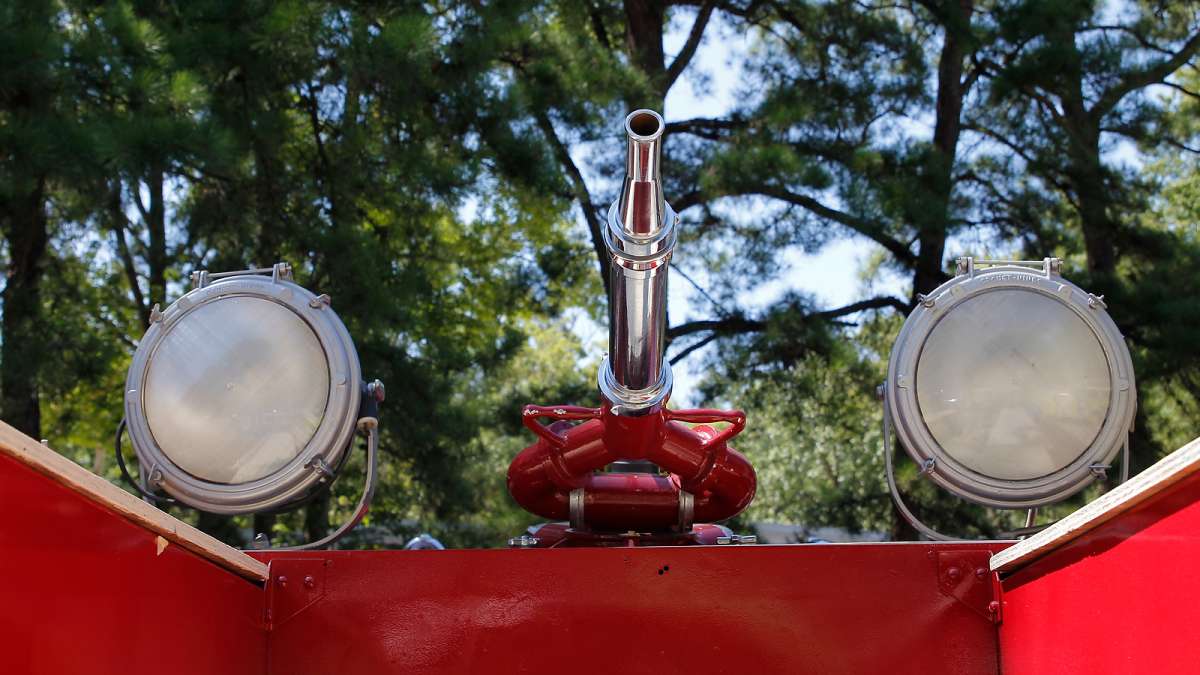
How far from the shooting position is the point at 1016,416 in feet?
11.9

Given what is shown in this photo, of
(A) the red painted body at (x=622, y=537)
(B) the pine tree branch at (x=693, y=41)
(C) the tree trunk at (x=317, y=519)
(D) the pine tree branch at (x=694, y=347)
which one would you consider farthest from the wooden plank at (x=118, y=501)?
(B) the pine tree branch at (x=693, y=41)

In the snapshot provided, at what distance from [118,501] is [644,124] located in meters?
1.13

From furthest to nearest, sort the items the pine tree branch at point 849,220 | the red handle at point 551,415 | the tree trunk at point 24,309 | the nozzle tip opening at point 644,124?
the pine tree branch at point 849,220 < the tree trunk at point 24,309 < the red handle at point 551,415 < the nozzle tip opening at point 644,124

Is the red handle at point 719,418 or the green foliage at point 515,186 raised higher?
the green foliage at point 515,186

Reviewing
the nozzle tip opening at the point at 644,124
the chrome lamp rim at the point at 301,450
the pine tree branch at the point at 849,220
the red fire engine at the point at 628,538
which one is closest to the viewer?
the red fire engine at the point at 628,538

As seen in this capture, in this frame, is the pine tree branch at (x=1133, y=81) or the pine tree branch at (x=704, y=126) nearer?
the pine tree branch at (x=1133, y=81)

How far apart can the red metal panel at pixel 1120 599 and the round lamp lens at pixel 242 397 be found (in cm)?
193

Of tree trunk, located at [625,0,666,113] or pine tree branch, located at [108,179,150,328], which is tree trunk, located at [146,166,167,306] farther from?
tree trunk, located at [625,0,666,113]

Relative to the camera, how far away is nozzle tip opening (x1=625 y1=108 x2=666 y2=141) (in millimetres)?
2355

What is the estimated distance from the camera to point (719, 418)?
10.7 feet

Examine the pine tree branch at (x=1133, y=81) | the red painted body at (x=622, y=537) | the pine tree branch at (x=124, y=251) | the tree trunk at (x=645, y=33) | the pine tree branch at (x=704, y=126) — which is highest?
the tree trunk at (x=645, y=33)

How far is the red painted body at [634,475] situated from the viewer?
Result: 332 centimetres

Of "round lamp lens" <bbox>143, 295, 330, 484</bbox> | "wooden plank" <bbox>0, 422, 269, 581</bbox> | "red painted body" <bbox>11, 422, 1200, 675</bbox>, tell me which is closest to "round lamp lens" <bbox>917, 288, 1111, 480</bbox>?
"red painted body" <bbox>11, 422, 1200, 675</bbox>

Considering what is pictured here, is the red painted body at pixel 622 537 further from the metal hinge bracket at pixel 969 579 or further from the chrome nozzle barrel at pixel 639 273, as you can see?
the metal hinge bracket at pixel 969 579
